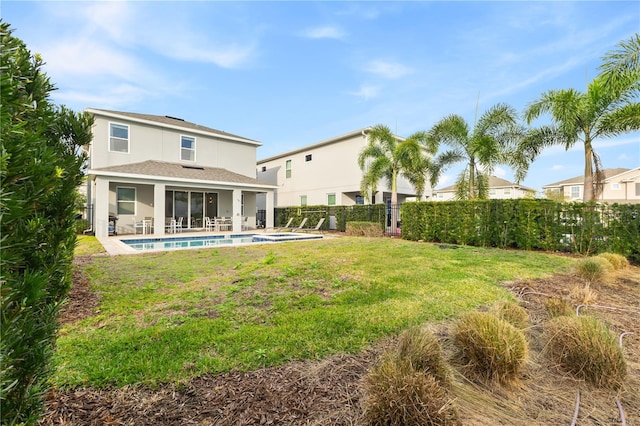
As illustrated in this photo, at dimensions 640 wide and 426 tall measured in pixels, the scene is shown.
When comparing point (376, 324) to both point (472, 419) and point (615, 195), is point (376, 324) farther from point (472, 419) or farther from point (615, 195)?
point (615, 195)

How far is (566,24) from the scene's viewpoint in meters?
9.14

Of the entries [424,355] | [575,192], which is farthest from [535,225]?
[575,192]

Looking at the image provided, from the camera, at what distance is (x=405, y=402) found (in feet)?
6.20

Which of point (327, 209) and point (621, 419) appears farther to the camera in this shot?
point (327, 209)

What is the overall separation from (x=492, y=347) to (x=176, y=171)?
60.4ft

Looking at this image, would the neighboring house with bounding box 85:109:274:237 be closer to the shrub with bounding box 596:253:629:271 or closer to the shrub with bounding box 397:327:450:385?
the shrub with bounding box 397:327:450:385

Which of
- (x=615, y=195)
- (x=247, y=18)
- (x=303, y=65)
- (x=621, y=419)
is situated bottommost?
(x=621, y=419)

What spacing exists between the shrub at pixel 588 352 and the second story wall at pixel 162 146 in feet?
66.2

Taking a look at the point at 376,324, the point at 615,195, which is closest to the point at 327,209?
the point at 376,324

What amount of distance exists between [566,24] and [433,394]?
40.9ft

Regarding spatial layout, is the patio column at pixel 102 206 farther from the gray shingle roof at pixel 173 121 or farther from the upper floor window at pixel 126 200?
the gray shingle roof at pixel 173 121

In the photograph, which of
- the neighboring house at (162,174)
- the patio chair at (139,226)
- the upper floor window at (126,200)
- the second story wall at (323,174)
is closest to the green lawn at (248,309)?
the neighboring house at (162,174)

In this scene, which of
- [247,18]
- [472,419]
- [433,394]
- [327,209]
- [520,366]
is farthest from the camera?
[327,209]

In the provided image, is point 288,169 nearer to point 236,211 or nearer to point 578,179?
point 236,211
